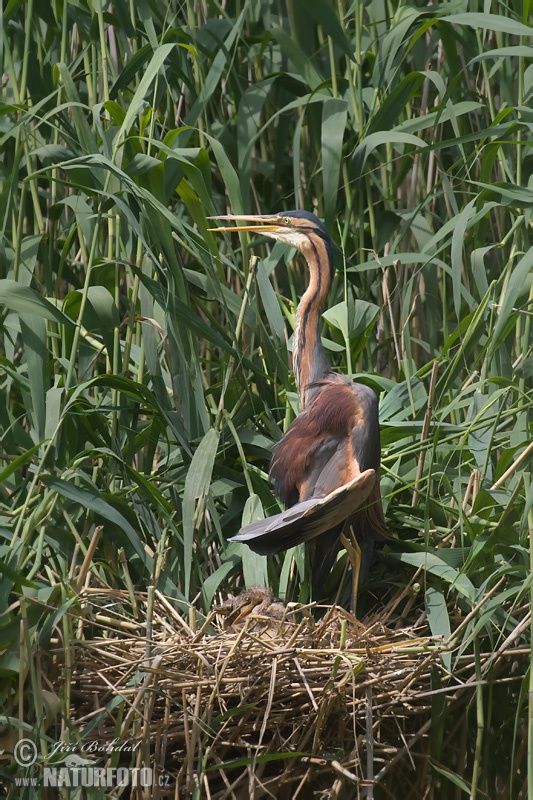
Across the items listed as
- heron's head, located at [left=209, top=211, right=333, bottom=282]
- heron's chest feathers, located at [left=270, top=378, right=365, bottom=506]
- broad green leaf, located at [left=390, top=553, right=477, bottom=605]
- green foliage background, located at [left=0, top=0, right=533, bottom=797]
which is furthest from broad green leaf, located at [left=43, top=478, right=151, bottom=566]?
heron's head, located at [left=209, top=211, right=333, bottom=282]

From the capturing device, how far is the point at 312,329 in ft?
8.92

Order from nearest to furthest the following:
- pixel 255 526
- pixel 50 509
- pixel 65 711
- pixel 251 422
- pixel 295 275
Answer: pixel 65 711 < pixel 50 509 < pixel 255 526 < pixel 251 422 < pixel 295 275

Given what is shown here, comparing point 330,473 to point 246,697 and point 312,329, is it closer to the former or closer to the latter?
point 312,329

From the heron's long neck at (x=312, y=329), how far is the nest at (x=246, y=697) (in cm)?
67

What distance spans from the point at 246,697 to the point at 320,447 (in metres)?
0.70

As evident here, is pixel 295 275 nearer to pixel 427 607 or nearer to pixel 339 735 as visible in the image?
pixel 427 607

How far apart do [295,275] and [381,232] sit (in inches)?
13.5

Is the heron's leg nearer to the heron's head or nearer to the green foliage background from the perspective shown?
the green foliage background

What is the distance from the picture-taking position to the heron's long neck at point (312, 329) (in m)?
2.71

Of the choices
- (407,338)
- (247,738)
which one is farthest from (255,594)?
(407,338)

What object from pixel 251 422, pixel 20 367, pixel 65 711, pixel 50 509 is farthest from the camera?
pixel 251 422

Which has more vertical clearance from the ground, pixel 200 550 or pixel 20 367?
pixel 20 367

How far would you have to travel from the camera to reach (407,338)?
2.58 meters

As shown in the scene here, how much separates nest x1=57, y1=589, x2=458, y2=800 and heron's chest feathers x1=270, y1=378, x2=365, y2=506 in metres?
0.37
